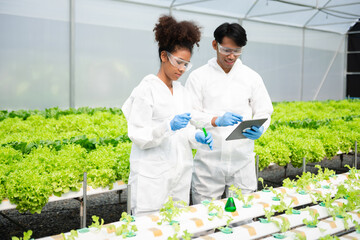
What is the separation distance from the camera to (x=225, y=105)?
3.32m

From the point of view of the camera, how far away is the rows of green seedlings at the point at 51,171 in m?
3.25

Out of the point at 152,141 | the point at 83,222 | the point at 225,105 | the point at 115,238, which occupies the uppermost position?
the point at 225,105

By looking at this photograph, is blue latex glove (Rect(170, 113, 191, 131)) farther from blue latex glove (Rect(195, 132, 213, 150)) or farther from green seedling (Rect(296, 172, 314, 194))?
green seedling (Rect(296, 172, 314, 194))

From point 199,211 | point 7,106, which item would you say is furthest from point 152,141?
point 7,106

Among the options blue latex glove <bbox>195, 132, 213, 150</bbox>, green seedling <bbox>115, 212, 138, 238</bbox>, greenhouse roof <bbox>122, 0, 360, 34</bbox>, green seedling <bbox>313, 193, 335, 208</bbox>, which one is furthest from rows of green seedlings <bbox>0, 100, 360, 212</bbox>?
greenhouse roof <bbox>122, 0, 360, 34</bbox>

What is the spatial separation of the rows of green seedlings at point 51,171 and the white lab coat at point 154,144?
0.88 meters

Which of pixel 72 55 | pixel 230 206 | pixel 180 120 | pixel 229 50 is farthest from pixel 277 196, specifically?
pixel 72 55

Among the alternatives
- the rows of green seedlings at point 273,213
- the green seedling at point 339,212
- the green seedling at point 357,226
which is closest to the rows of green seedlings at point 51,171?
the rows of green seedlings at point 273,213

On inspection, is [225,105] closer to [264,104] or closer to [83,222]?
[264,104]

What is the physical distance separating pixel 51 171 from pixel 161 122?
4.56ft

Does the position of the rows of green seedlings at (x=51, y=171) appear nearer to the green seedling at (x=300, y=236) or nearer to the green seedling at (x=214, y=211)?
Answer: the green seedling at (x=214, y=211)

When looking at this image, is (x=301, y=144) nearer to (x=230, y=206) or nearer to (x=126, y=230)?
(x=230, y=206)

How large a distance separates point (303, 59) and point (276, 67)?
1916 mm

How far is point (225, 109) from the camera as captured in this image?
10.9 feet
